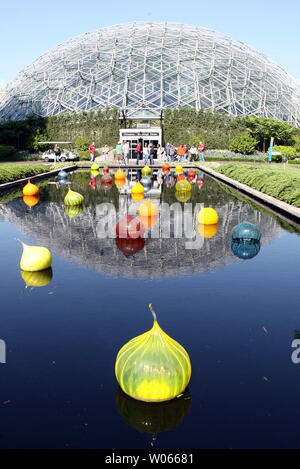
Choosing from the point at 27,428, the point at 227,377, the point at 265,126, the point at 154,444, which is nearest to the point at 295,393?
the point at 227,377

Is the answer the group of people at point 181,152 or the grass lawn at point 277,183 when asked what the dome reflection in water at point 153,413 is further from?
the group of people at point 181,152

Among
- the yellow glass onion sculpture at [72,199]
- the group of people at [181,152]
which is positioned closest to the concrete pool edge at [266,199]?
the yellow glass onion sculpture at [72,199]

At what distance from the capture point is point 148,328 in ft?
18.9

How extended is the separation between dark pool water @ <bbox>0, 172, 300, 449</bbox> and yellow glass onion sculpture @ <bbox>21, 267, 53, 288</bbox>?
79 mm

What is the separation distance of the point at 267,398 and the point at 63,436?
1.97 m

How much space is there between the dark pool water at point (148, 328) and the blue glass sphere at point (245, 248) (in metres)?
0.17

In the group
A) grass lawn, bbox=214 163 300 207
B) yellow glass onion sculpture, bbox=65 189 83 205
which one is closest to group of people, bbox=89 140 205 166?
grass lawn, bbox=214 163 300 207

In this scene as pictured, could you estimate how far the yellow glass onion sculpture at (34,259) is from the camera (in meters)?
8.10

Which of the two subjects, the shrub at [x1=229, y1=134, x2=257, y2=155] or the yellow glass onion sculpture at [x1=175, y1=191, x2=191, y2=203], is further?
the shrub at [x1=229, y1=134, x2=257, y2=155]

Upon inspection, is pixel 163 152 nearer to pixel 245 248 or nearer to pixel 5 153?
pixel 5 153

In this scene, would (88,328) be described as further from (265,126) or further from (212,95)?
(212,95)

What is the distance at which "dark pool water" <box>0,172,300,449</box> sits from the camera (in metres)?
3.81
